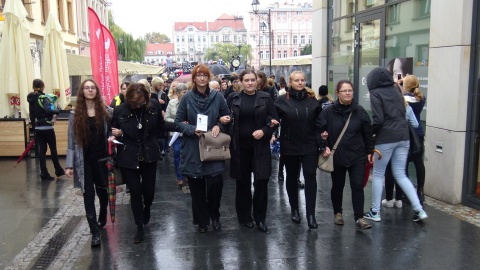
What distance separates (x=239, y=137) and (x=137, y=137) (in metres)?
1.10

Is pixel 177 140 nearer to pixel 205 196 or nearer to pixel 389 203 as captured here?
pixel 205 196

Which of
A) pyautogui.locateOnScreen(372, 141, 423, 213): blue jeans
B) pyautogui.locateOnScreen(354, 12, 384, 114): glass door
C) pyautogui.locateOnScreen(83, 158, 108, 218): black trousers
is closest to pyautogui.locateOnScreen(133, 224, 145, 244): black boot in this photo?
pyautogui.locateOnScreen(83, 158, 108, 218): black trousers

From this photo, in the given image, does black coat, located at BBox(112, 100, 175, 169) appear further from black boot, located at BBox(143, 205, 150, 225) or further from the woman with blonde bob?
the woman with blonde bob

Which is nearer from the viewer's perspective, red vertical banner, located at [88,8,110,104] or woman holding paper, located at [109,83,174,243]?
woman holding paper, located at [109,83,174,243]

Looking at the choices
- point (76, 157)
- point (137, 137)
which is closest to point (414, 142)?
point (137, 137)

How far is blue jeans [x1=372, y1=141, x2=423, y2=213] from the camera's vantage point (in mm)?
5664

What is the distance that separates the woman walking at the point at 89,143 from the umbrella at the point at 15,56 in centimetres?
646

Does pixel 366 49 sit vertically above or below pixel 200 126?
above

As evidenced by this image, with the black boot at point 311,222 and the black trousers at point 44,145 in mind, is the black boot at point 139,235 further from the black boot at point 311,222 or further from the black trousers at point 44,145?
the black trousers at point 44,145

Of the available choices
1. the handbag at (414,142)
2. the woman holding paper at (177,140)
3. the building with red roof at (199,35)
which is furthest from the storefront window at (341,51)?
the building with red roof at (199,35)

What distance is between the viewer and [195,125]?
522 cm

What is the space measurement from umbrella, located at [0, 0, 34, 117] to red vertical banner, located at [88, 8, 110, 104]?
7.46ft

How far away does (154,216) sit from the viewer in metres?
6.18

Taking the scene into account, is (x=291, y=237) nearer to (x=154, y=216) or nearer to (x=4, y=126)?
(x=154, y=216)
